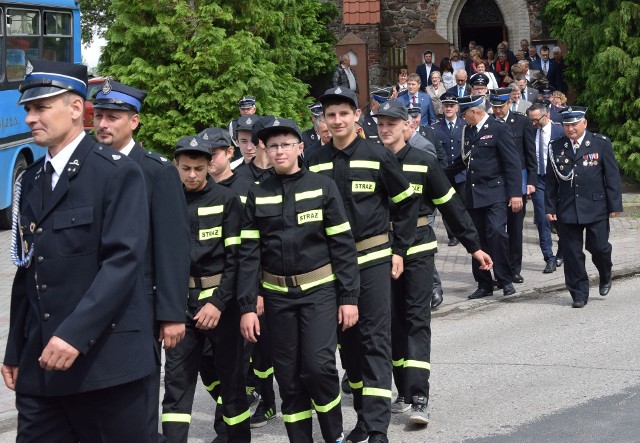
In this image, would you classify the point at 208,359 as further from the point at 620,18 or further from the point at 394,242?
the point at 620,18

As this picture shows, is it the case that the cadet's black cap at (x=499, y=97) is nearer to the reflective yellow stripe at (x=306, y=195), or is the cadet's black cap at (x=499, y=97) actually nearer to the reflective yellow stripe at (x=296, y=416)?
the reflective yellow stripe at (x=306, y=195)

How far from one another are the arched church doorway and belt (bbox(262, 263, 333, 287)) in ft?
79.2

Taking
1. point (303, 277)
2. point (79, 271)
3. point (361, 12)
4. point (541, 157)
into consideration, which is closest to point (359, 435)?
point (303, 277)

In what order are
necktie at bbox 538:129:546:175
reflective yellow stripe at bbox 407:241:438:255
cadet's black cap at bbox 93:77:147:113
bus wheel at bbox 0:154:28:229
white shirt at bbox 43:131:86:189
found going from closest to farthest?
white shirt at bbox 43:131:86:189
cadet's black cap at bbox 93:77:147:113
reflective yellow stripe at bbox 407:241:438:255
necktie at bbox 538:129:546:175
bus wheel at bbox 0:154:28:229

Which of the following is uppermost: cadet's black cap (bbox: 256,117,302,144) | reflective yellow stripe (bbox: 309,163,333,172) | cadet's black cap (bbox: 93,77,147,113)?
cadet's black cap (bbox: 93,77,147,113)

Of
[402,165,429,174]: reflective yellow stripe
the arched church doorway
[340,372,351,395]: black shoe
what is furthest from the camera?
the arched church doorway

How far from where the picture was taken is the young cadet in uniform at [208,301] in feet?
22.9

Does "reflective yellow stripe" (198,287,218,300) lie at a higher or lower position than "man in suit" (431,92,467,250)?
lower

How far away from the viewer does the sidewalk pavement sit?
1229 cm

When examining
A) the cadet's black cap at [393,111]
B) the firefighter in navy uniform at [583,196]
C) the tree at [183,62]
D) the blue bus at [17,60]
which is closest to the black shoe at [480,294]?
the firefighter in navy uniform at [583,196]

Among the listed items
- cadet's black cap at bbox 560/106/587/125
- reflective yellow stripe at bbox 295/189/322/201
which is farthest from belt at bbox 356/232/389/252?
cadet's black cap at bbox 560/106/587/125

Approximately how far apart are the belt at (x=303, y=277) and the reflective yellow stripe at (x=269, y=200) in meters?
0.40

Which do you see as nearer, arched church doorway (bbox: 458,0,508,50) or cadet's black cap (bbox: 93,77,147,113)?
cadet's black cap (bbox: 93,77,147,113)

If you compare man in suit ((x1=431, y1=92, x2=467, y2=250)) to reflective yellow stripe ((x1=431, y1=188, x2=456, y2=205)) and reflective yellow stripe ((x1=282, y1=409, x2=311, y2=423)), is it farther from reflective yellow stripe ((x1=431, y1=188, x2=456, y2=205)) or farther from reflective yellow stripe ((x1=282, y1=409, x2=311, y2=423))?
reflective yellow stripe ((x1=282, y1=409, x2=311, y2=423))
